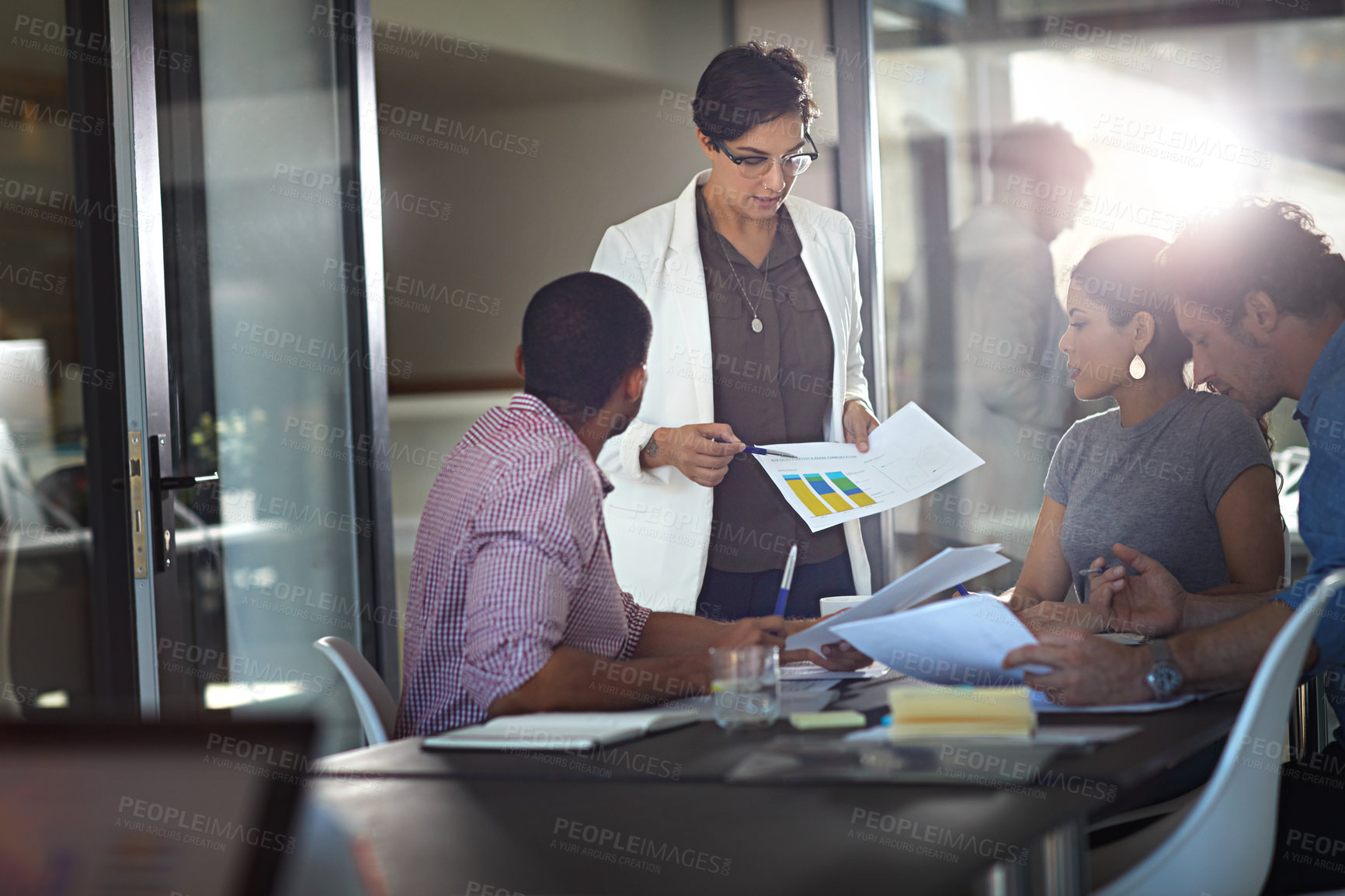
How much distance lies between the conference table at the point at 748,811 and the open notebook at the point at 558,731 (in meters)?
0.01

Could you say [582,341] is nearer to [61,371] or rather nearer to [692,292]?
[692,292]

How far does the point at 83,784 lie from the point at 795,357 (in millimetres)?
2568

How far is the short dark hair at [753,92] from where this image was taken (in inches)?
117

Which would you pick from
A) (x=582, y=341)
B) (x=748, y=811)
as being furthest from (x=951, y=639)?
(x=582, y=341)

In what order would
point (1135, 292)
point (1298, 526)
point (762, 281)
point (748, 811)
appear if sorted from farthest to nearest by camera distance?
point (762, 281)
point (1135, 292)
point (1298, 526)
point (748, 811)

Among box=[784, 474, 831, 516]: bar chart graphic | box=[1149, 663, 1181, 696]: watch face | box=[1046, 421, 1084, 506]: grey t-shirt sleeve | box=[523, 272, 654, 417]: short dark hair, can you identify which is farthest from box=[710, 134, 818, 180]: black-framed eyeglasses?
box=[1149, 663, 1181, 696]: watch face

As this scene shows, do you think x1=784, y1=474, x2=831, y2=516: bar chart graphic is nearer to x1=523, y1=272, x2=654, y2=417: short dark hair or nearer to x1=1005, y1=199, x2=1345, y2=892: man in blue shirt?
x1=1005, y1=199, x2=1345, y2=892: man in blue shirt

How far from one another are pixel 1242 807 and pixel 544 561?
0.84m

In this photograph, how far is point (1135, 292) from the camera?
2213mm

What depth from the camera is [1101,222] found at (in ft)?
12.6

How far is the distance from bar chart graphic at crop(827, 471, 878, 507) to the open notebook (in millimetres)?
1037

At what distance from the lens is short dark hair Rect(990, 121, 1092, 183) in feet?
12.7

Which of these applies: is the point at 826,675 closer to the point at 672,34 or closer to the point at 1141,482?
the point at 1141,482

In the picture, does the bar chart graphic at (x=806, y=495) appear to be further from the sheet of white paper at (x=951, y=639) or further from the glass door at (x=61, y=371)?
the glass door at (x=61, y=371)
